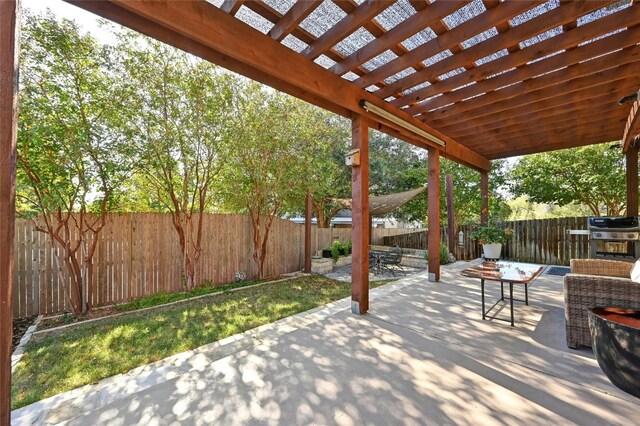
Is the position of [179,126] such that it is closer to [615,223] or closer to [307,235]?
[307,235]

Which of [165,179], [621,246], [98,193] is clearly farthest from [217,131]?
[621,246]

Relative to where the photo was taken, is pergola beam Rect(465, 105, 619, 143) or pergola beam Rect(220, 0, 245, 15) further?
pergola beam Rect(465, 105, 619, 143)

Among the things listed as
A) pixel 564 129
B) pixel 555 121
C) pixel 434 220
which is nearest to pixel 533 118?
pixel 555 121

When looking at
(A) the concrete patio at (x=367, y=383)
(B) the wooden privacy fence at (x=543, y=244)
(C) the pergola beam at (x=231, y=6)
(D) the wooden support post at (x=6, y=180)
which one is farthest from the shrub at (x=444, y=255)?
(D) the wooden support post at (x=6, y=180)

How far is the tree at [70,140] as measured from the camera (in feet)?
10.1

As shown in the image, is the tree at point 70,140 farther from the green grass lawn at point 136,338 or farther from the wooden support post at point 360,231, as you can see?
the wooden support post at point 360,231

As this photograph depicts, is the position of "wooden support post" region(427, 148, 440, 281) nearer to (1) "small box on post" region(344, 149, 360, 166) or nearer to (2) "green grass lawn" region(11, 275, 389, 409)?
(2) "green grass lawn" region(11, 275, 389, 409)

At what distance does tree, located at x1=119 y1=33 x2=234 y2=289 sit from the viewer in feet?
13.0

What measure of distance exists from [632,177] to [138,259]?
9.53 m

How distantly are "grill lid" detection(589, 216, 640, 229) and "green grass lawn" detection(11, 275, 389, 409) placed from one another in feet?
16.7

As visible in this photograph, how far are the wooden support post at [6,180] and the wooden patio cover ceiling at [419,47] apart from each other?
636 millimetres

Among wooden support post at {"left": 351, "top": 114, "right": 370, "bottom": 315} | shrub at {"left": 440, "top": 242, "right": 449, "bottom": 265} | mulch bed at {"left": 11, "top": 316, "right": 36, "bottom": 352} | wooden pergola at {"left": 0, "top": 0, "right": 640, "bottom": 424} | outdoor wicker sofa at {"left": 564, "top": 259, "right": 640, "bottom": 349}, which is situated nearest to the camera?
wooden pergola at {"left": 0, "top": 0, "right": 640, "bottom": 424}

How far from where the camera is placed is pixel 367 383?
2.00 meters

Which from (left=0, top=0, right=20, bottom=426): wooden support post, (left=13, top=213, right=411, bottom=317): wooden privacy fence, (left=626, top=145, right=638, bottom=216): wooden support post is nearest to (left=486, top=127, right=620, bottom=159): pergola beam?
(left=626, top=145, right=638, bottom=216): wooden support post
